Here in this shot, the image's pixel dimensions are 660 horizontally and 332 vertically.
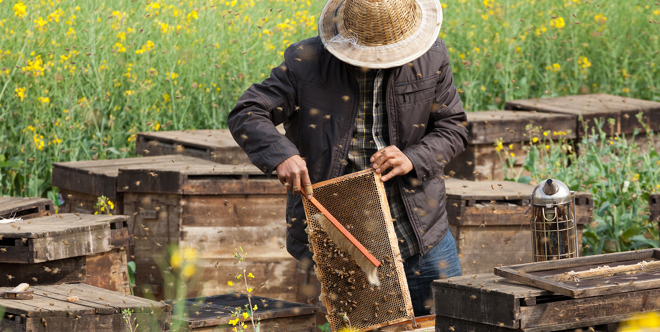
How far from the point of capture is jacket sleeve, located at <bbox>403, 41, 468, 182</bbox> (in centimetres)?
299

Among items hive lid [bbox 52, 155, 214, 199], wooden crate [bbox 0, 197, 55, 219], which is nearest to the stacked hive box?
hive lid [bbox 52, 155, 214, 199]

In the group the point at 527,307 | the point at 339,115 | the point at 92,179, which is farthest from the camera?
the point at 92,179

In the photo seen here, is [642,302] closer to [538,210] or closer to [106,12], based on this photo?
[538,210]

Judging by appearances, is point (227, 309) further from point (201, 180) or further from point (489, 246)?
point (489, 246)

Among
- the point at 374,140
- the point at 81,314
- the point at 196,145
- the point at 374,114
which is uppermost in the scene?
the point at 374,114

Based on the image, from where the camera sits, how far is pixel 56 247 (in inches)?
139

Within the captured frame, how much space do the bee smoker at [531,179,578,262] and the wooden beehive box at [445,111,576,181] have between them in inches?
73.2

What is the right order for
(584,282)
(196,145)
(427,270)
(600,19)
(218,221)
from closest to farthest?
1. (584,282)
2. (427,270)
3. (218,221)
4. (196,145)
5. (600,19)

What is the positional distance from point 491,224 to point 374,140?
4.13 ft

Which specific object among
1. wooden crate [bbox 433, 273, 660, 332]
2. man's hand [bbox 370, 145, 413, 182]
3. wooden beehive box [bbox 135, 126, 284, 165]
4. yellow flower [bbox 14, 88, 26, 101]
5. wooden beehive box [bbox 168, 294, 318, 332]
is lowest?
wooden beehive box [bbox 168, 294, 318, 332]

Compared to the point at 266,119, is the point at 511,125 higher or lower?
lower

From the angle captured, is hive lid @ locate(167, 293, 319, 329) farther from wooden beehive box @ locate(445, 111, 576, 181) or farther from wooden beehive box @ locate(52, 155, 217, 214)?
wooden beehive box @ locate(445, 111, 576, 181)

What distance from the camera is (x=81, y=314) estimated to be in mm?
2914

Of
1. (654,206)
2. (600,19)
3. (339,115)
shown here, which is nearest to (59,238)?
(339,115)
